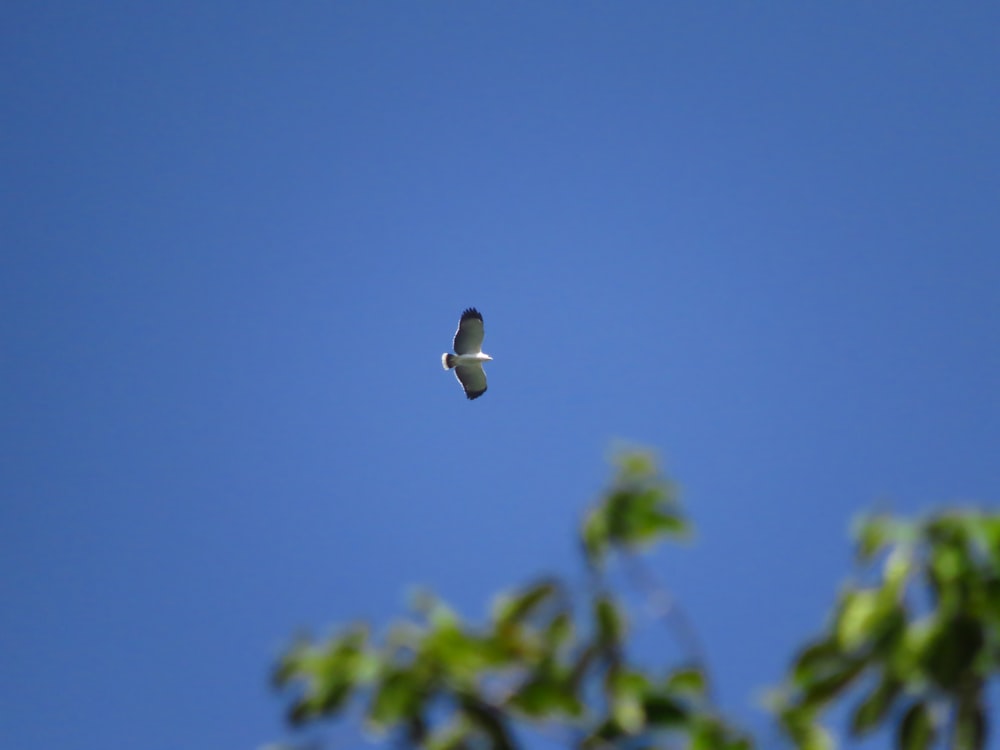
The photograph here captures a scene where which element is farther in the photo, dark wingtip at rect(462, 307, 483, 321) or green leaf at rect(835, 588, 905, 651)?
dark wingtip at rect(462, 307, 483, 321)

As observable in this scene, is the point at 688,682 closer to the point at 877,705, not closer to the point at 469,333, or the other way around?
the point at 877,705

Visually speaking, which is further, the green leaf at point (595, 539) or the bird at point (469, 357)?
the bird at point (469, 357)

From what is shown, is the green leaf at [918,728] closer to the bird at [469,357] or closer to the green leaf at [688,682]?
the green leaf at [688,682]

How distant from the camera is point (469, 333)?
1236 inches

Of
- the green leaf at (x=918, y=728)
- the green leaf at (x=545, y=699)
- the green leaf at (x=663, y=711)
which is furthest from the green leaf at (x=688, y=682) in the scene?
the green leaf at (x=918, y=728)

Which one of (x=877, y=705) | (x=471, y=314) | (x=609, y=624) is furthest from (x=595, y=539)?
(x=471, y=314)

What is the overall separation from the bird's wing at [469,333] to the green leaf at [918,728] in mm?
27014

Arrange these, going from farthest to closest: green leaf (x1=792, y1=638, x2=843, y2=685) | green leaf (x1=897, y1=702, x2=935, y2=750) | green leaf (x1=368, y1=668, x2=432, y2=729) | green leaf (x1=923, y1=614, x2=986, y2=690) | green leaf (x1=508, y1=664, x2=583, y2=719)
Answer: green leaf (x1=792, y1=638, x2=843, y2=685) < green leaf (x1=897, y1=702, x2=935, y2=750) < green leaf (x1=508, y1=664, x2=583, y2=719) < green leaf (x1=368, y1=668, x2=432, y2=729) < green leaf (x1=923, y1=614, x2=986, y2=690)

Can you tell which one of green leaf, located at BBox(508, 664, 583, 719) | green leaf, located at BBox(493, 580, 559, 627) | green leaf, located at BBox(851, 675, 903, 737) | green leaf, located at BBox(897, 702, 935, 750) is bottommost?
green leaf, located at BBox(897, 702, 935, 750)

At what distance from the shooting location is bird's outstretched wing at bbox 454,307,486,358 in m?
31.1

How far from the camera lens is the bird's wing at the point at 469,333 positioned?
31.1 metres

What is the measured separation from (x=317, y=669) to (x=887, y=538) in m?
2.50

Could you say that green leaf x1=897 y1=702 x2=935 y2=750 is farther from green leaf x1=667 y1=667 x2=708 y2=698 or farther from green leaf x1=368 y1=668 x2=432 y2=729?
green leaf x1=368 y1=668 x2=432 y2=729

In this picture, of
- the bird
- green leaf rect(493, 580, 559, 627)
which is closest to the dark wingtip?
the bird
